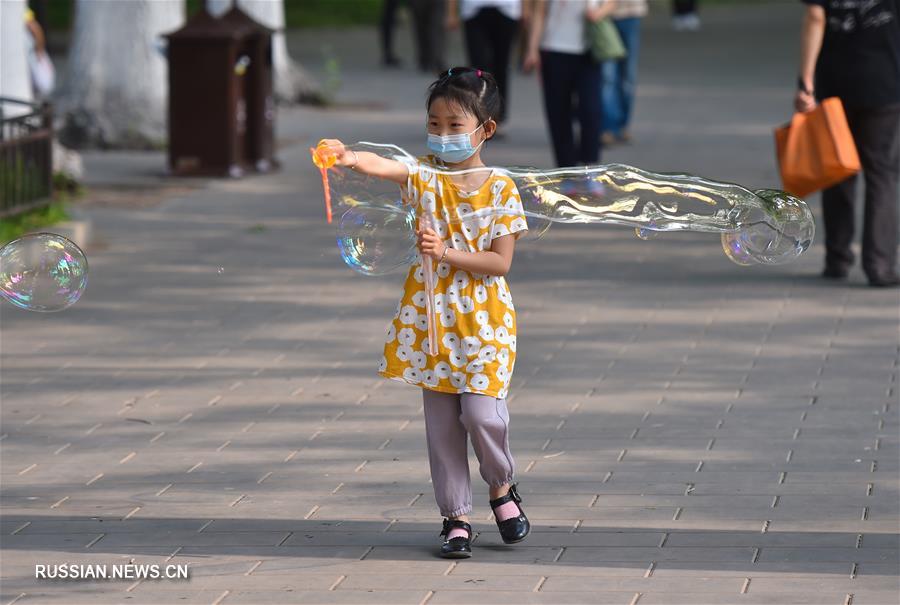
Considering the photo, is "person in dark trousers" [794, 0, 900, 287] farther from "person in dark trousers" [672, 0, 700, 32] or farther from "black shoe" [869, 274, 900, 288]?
"person in dark trousers" [672, 0, 700, 32]

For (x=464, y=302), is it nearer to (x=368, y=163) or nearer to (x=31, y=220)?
(x=368, y=163)

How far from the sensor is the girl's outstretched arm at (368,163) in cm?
425

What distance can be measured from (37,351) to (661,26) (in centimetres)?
2450

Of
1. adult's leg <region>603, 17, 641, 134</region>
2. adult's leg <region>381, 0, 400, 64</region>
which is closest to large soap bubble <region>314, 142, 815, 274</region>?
adult's leg <region>603, 17, 641, 134</region>

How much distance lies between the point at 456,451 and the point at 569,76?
7.13 m

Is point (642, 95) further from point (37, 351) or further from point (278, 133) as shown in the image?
point (37, 351)

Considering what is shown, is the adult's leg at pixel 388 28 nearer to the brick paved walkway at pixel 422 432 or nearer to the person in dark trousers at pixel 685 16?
the person in dark trousers at pixel 685 16

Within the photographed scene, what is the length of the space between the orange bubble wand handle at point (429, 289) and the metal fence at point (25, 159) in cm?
583

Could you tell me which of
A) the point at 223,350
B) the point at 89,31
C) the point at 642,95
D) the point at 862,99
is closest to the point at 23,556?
the point at 223,350

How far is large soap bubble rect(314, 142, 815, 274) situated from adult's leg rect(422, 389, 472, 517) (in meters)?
0.45

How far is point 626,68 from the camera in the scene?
1436 cm

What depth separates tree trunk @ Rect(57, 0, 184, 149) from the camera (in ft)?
47.0

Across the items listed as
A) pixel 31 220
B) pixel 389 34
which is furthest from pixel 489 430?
pixel 389 34

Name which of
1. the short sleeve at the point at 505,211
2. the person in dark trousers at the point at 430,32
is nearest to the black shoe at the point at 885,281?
the short sleeve at the point at 505,211
